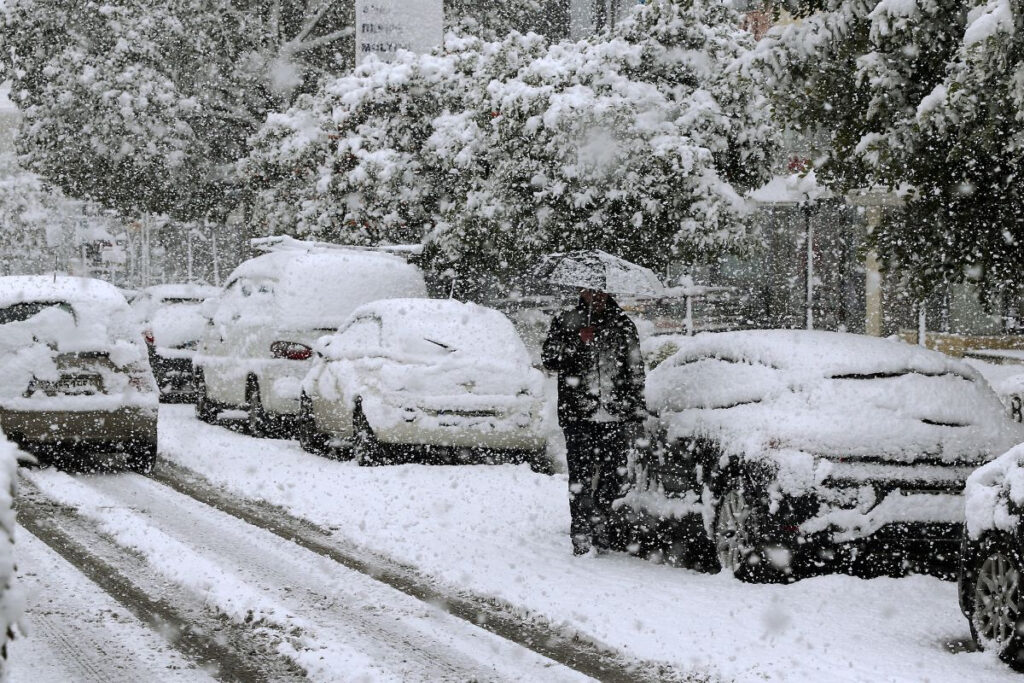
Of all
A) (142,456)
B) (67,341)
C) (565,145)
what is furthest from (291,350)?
(565,145)

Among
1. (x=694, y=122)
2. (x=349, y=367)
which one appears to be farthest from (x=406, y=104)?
(x=349, y=367)

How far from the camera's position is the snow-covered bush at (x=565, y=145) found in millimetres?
14648

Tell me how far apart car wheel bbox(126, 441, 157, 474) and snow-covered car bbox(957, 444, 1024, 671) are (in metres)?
7.62

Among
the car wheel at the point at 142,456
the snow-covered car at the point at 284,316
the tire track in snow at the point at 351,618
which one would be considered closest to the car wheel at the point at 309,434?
the snow-covered car at the point at 284,316

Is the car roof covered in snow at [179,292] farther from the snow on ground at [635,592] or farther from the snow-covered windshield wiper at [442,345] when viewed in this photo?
the snow on ground at [635,592]

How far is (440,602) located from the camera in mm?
7113

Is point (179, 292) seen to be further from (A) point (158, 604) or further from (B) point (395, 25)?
(A) point (158, 604)

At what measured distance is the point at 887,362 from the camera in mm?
7777

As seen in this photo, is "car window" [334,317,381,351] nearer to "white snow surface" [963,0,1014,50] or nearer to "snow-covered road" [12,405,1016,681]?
"snow-covered road" [12,405,1016,681]

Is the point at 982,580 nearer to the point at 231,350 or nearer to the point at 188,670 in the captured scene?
the point at 188,670

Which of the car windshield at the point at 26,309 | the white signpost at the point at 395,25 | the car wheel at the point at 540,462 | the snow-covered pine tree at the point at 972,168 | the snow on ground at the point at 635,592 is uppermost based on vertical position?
the white signpost at the point at 395,25

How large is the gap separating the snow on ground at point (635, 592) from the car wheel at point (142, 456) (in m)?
0.88

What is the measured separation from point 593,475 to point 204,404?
28.6ft

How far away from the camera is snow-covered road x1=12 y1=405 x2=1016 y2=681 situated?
588 cm
